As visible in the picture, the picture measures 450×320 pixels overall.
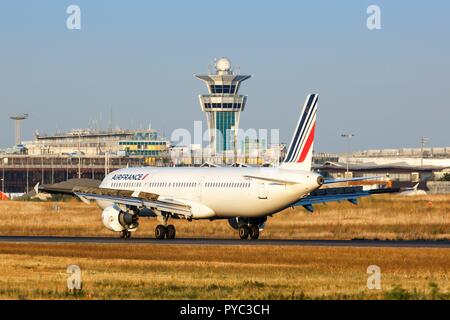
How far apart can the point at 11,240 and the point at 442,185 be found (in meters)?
124

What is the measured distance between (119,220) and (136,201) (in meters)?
1.65

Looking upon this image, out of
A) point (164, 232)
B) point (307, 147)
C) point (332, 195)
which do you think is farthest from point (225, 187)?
point (332, 195)

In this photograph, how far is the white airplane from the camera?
59094 millimetres

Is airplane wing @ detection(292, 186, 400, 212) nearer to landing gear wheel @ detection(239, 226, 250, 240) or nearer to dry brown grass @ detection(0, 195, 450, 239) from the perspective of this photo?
dry brown grass @ detection(0, 195, 450, 239)

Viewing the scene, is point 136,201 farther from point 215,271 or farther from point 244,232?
point 215,271

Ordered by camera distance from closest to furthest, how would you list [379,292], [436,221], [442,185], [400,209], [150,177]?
[379,292], [150,177], [436,221], [400,209], [442,185]

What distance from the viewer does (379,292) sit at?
33781 mm

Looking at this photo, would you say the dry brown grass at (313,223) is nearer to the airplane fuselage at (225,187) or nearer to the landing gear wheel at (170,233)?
the airplane fuselage at (225,187)

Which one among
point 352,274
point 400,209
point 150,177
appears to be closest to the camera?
point 352,274

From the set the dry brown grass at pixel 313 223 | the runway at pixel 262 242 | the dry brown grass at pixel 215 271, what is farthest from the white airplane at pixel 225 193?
the dry brown grass at pixel 215 271

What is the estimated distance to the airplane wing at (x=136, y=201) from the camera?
63844mm

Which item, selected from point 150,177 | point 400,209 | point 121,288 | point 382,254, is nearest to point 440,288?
point 121,288

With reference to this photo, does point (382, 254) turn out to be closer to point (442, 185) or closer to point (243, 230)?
point (243, 230)

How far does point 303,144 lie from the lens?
59062mm
